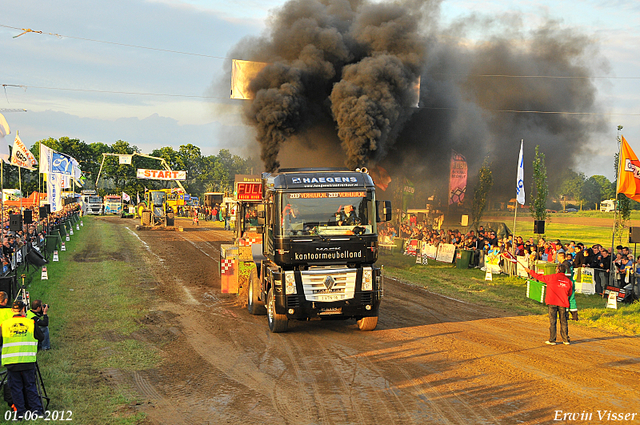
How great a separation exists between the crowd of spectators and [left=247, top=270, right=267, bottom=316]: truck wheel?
6.52m

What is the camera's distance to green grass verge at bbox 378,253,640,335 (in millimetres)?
11672

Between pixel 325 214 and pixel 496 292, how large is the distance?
27.1 ft

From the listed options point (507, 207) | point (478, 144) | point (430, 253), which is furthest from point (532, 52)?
point (430, 253)

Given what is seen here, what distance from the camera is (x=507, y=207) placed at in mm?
57219

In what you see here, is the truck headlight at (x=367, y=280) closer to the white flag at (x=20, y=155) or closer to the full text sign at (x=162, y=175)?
the white flag at (x=20, y=155)

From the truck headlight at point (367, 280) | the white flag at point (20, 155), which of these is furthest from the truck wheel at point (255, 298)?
the white flag at point (20, 155)

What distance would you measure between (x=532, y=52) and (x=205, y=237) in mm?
31474

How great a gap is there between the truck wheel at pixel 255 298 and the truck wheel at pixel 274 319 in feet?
3.91

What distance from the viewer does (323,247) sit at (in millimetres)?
9570

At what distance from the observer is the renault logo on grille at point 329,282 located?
9453mm

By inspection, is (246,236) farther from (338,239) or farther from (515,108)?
(515,108)

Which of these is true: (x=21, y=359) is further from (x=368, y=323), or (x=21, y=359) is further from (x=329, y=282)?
(x=368, y=323)

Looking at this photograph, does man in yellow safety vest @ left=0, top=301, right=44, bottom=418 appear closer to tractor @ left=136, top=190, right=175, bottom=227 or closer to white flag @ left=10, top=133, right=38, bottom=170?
white flag @ left=10, top=133, right=38, bottom=170

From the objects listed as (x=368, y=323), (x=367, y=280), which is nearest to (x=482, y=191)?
(x=368, y=323)
